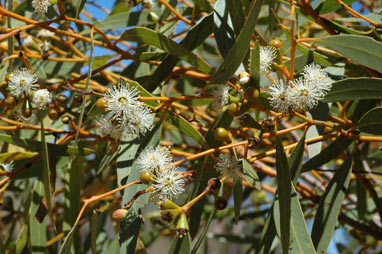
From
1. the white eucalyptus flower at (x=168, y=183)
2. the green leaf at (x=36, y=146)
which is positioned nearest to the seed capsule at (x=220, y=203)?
the white eucalyptus flower at (x=168, y=183)

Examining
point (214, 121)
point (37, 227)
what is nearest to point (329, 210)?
point (214, 121)

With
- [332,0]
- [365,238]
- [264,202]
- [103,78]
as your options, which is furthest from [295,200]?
[264,202]

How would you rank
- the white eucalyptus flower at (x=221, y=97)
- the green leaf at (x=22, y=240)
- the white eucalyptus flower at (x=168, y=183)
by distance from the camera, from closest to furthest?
the white eucalyptus flower at (x=168, y=183), the white eucalyptus flower at (x=221, y=97), the green leaf at (x=22, y=240)

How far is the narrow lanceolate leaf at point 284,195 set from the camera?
38.3 inches

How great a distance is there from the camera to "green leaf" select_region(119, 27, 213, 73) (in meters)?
1.19

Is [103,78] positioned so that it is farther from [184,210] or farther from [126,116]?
[184,210]

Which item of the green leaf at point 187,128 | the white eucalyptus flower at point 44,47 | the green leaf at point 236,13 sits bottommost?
the green leaf at point 187,128

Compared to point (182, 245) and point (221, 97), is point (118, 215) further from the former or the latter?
point (221, 97)

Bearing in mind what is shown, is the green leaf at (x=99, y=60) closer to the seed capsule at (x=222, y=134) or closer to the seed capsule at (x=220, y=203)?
the seed capsule at (x=222, y=134)

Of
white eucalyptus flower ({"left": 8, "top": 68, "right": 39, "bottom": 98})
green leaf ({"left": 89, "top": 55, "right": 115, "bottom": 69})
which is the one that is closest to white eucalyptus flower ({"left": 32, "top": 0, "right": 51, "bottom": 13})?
white eucalyptus flower ({"left": 8, "top": 68, "right": 39, "bottom": 98})

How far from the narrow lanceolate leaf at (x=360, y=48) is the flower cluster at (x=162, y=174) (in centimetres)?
54

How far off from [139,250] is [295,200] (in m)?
0.57

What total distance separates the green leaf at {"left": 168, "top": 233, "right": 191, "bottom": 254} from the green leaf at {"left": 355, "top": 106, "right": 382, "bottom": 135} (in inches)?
21.9

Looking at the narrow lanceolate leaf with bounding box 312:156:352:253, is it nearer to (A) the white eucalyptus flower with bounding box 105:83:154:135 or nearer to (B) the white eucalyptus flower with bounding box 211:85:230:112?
(B) the white eucalyptus flower with bounding box 211:85:230:112
